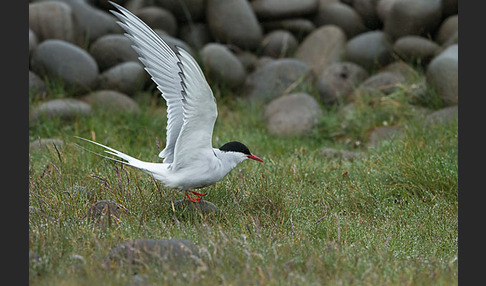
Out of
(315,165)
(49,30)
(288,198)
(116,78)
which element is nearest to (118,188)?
(288,198)

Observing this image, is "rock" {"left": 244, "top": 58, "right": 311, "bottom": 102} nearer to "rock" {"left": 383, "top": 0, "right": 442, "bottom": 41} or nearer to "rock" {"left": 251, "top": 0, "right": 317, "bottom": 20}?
"rock" {"left": 251, "top": 0, "right": 317, "bottom": 20}

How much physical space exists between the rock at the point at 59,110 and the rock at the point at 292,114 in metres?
2.31

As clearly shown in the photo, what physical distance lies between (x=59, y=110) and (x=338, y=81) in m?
3.68

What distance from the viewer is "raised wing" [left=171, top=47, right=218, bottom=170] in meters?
3.24

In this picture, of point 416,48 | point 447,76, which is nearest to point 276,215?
point 447,76

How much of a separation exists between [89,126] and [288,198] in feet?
11.1

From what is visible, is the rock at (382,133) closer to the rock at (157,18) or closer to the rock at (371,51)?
the rock at (371,51)

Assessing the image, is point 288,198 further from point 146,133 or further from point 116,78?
point 116,78

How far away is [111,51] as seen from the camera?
7.97 meters

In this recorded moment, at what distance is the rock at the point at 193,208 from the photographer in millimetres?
3881

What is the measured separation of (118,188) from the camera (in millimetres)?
4199

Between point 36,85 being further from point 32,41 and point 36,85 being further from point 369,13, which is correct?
point 369,13

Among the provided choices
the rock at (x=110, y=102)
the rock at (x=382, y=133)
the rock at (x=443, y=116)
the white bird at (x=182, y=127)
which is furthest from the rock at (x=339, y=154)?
the rock at (x=110, y=102)

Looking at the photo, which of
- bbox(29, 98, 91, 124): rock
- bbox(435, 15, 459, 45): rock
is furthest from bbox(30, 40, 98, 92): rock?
bbox(435, 15, 459, 45): rock
